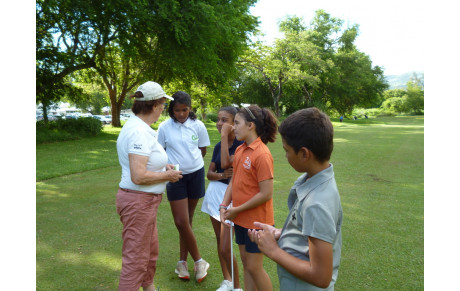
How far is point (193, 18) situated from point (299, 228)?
15.6m

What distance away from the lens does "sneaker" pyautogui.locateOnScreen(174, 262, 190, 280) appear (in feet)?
13.1

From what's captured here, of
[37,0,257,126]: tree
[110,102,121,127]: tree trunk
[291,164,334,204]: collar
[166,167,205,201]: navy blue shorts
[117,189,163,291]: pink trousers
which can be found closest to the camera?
[291,164,334,204]: collar

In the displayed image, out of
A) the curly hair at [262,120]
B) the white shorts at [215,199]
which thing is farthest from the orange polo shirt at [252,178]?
the white shorts at [215,199]

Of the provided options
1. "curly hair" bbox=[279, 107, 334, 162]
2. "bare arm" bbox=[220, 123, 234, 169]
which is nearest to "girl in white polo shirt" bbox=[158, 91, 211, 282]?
"bare arm" bbox=[220, 123, 234, 169]

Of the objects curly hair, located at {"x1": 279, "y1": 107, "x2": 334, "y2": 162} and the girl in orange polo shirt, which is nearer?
curly hair, located at {"x1": 279, "y1": 107, "x2": 334, "y2": 162}

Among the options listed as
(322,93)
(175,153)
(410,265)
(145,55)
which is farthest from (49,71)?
(322,93)

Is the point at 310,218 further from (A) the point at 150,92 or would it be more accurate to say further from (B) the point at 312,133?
(A) the point at 150,92

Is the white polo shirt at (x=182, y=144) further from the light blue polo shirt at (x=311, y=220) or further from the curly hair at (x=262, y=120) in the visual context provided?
the light blue polo shirt at (x=311, y=220)

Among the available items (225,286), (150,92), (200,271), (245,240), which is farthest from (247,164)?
(200,271)

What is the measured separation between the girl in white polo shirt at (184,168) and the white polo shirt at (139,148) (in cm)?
86

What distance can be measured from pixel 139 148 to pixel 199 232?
3.00 meters

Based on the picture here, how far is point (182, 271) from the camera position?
404 cm

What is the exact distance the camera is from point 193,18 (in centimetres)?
1589

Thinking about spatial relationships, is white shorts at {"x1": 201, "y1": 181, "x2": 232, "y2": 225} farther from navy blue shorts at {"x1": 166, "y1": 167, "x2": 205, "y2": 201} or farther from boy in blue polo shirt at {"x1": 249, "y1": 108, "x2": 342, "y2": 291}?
boy in blue polo shirt at {"x1": 249, "y1": 108, "x2": 342, "y2": 291}
